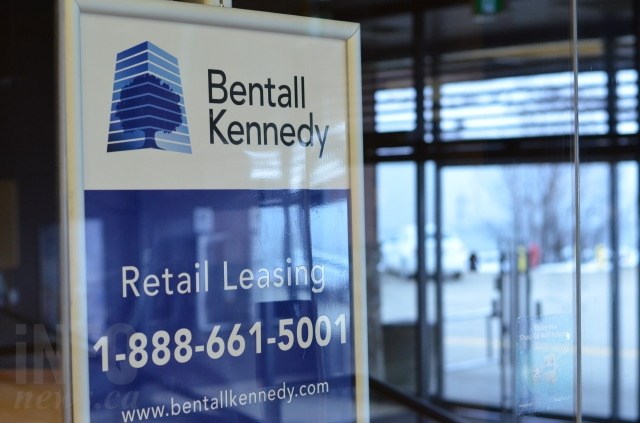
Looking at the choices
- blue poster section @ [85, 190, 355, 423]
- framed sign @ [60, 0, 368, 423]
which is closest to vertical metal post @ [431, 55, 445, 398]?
framed sign @ [60, 0, 368, 423]

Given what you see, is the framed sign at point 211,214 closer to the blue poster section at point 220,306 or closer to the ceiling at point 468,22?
the blue poster section at point 220,306

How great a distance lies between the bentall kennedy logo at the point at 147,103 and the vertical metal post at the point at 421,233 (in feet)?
10.2

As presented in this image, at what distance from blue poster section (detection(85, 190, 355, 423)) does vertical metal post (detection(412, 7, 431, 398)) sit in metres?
2.86

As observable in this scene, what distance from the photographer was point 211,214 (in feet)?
7.80

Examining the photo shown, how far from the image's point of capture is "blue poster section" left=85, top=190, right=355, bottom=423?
7.25ft

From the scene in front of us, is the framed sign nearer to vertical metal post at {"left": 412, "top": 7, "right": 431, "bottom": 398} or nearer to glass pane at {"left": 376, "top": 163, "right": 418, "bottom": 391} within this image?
vertical metal post at {"left": 412, "top": 7, "right": 431, "bottom": 398}

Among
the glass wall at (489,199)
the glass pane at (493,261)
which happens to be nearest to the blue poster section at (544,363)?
the glass wall at (489,199)

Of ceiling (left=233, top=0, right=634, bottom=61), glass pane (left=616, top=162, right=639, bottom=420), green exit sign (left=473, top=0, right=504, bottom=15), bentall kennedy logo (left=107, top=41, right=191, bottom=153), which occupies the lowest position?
glass pane (left=616, top=162, right=639, bottom=420)

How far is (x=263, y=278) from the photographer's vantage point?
2.46 meters

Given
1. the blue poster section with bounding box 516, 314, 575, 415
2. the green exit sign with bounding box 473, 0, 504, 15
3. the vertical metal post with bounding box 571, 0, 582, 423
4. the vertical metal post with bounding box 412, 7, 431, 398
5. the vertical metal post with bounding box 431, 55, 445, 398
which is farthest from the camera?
the vertical metal post with bounding box 431, 55, 445, 398

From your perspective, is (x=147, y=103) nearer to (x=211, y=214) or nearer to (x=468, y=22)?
(x=211, y=214)

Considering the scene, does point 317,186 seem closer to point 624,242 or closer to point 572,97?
point 572,97

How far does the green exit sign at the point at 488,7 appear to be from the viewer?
522 cm

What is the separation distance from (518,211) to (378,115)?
135 inches
